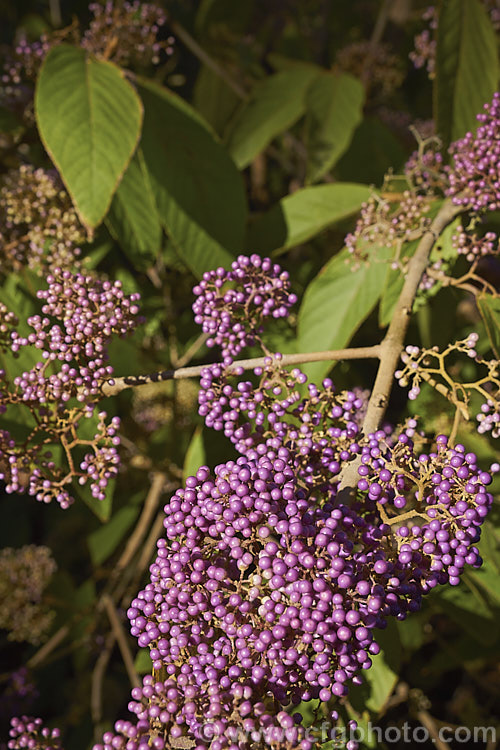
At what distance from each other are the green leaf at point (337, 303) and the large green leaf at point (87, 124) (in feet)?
1.85

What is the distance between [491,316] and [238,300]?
1.78 ft

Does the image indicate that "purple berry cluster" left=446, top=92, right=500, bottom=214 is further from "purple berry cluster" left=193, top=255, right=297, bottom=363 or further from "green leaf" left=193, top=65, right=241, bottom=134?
A: "green leaf" left=193, top=65, right=241, bottom=134

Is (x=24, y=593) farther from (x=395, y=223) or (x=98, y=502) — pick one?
(x=395, y=223)

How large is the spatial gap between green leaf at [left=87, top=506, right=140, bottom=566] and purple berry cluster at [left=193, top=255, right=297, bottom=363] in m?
1.74

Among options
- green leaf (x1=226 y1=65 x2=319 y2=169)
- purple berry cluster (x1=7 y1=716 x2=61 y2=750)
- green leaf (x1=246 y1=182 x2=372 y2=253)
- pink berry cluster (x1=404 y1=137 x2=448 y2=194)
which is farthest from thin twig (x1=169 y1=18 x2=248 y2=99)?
purple berry cluster (x1=7 y1=716 x2=61 y2=750)

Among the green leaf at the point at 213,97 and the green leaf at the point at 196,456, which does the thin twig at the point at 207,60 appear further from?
the green leaf at the point at 196,456

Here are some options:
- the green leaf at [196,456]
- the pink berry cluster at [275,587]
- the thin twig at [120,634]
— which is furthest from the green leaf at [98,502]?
the thin twig at [120,634]

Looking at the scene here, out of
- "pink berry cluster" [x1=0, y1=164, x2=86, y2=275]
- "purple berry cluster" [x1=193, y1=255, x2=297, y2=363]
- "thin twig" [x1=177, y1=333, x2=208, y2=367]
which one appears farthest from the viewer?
"thin twig" [x1=177, y1=333, x2=208, y2=367]

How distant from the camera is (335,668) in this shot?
2.73ft

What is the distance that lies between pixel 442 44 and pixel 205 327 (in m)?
1.17

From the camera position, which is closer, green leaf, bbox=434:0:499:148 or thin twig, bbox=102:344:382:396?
thin twig, bbox=102:344:382:396

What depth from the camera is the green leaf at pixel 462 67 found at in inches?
66.2

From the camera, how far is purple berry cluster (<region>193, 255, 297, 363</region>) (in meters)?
1.15

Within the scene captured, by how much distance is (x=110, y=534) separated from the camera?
2688 millimetres
